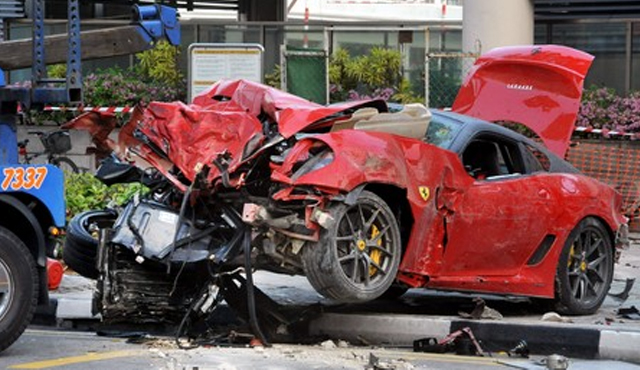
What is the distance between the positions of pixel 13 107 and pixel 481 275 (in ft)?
12.3

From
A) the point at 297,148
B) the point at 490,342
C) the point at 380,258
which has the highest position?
the point at 297,148

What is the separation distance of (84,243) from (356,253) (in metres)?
2.21

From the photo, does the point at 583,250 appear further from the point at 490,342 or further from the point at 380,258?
the point at 380,258

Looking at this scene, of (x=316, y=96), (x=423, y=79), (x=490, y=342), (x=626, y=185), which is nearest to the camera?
(x=490, y=342)

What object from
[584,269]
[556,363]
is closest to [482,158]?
Answer: [584,269]

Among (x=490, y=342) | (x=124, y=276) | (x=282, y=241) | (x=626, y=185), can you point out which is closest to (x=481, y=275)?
(x=490, y=342)

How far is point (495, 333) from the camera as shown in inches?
395

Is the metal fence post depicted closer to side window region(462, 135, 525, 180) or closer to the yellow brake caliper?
side window region(462, 135, 525, 180)

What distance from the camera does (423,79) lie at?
1994 cm

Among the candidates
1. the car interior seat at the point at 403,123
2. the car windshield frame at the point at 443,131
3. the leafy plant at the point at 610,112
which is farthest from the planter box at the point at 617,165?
the car interior seat at the point at 403,123

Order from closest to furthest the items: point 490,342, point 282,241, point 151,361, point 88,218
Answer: point 151,361 → point 282,241 → point 490,342 → point 88,218

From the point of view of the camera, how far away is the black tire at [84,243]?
33.6 ft

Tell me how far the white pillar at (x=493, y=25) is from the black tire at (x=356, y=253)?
410 inches

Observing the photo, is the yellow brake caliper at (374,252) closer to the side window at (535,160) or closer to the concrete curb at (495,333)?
the concrete curb at (495,333)
